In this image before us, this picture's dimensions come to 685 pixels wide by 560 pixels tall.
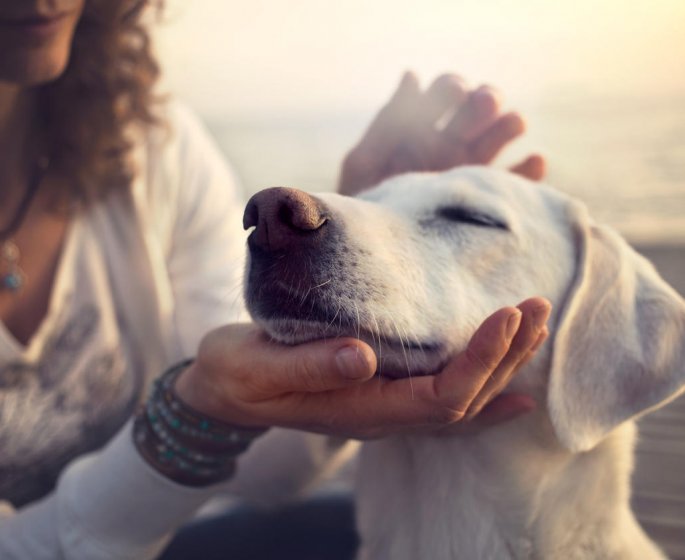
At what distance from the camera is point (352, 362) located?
1131 millimetres

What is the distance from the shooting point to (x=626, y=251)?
1.61m

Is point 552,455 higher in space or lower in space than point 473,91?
lower

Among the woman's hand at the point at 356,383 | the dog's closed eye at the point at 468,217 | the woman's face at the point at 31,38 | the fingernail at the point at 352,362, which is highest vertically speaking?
the woman's face at the point at 31,38

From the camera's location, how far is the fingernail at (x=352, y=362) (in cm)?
113

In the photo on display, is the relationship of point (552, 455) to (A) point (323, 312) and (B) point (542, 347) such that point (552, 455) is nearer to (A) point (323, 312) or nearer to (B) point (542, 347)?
(B) point (542, 347)

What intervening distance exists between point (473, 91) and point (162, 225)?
1.13 metres

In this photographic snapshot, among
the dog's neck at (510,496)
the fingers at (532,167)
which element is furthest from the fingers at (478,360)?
the fingers at (532,167)

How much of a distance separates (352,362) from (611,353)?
2.23 feet

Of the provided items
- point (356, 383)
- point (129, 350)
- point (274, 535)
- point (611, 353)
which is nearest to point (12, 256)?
point (129, 350)

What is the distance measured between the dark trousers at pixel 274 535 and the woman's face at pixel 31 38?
153 centimetres

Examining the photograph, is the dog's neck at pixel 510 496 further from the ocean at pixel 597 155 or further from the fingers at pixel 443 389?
the ocean at pixel 597 155

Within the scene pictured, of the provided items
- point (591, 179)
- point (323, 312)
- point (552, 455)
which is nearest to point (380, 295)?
point (323, 312)

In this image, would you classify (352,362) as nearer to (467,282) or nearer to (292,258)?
(292,258)

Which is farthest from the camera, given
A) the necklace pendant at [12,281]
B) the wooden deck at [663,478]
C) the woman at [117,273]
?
the wooden deck at [663,478]
